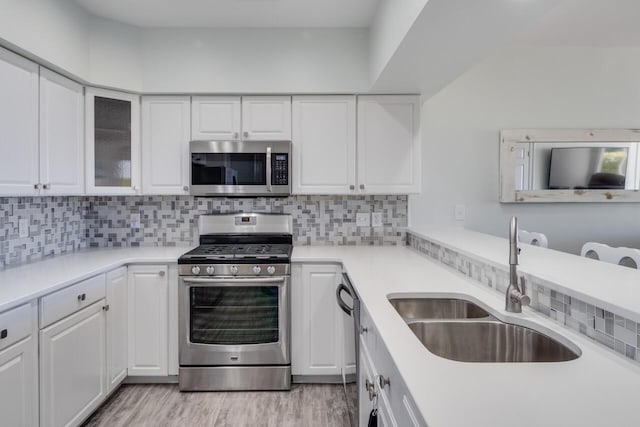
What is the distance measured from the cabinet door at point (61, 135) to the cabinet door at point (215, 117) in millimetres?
732

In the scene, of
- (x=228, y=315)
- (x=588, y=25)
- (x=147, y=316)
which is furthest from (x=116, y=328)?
(x=588, y=25)

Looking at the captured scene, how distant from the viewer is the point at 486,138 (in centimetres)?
341

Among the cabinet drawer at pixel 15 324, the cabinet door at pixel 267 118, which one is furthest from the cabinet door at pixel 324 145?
the cabinet drawer at pixel 15 324

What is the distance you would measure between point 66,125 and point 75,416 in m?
1.70

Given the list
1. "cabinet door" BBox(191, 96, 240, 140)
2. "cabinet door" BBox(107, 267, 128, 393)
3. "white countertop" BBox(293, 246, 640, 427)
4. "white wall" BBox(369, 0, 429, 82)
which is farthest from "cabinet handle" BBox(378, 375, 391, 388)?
"cabinet door" BBox(191, 96, 240, 140)

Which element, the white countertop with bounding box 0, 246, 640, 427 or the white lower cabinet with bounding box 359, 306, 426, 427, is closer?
the white countertop with bounding box 0, 246, 640, 427

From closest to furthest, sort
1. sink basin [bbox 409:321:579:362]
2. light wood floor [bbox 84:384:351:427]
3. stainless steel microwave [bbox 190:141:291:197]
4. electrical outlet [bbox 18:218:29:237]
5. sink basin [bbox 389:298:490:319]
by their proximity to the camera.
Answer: sink basin [bbox 409:321:579:362] < sink basin [bbox 389:298:490:319] < light wood floor [bbox 84:384:351:427] < electrical outlet [bbox 18:218:29:237] < stainless steel microwave [bbox 190:141:291:197]

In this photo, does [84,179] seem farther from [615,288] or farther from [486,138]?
[486,138]

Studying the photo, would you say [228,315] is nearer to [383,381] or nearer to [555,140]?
[383,381]

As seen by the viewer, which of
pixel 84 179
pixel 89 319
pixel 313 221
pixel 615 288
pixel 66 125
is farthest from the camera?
pixel 313 221

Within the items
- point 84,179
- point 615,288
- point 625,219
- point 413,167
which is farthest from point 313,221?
point 625,219

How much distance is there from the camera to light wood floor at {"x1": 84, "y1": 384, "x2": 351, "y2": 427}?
2211 millimetres

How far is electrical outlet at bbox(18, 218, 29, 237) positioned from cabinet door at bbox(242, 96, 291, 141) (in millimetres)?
1485

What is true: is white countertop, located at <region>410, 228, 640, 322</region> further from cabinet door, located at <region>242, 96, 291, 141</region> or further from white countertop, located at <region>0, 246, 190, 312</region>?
white countertop, located at <region>0, 246, 190, 312</region>
